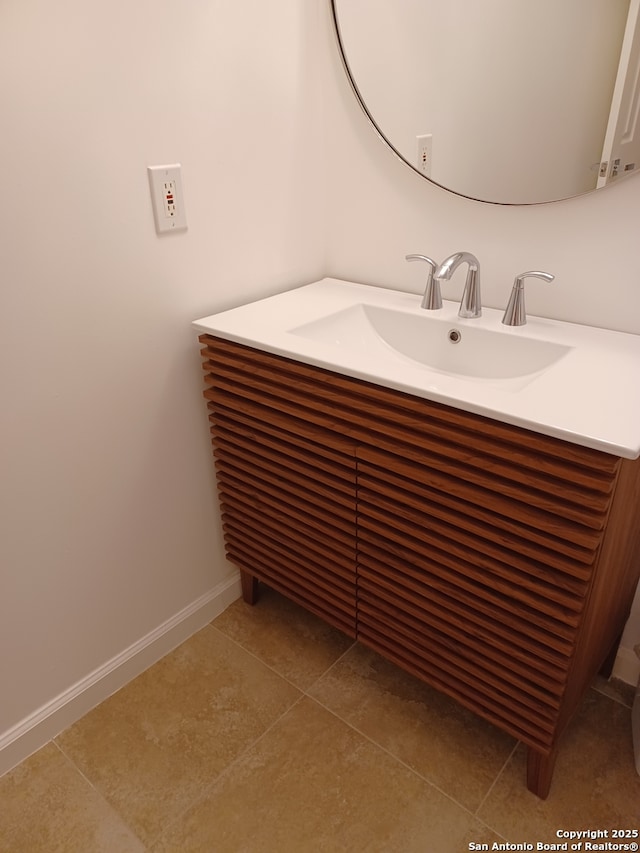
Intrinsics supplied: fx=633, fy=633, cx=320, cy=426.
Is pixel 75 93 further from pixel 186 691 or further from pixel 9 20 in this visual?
pixel 186 691

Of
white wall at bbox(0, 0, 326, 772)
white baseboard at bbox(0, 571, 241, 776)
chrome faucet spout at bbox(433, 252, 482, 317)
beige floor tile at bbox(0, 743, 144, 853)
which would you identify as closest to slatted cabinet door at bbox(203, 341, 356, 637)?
white wall at bbox(0, 0, 326, 772)

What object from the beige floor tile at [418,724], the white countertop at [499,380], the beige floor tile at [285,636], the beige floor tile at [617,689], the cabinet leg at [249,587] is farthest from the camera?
the cabinet leg at [249,587]

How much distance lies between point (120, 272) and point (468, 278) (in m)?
0.74

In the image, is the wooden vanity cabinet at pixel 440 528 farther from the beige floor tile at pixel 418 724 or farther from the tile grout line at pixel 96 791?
the tile grout line at pixel 96 791

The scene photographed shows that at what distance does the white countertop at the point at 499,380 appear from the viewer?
38.2 inches

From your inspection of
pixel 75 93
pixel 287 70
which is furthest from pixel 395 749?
pixel 287 70

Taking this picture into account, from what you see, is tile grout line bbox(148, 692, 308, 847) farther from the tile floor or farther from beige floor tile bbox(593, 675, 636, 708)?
beige floor tile bbox(593, 675, 636, 708)

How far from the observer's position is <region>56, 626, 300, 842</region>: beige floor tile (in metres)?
1.36

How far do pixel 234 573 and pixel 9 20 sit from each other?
1.38 m

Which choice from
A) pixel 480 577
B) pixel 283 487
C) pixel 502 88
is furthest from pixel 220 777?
pixel 502 88

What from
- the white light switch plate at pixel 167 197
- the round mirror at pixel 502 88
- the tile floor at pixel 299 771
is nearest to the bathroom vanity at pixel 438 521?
the tile floor at pixel 299 771

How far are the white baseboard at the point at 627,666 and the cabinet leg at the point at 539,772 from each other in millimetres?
363

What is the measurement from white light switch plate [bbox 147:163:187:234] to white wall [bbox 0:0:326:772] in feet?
0.07

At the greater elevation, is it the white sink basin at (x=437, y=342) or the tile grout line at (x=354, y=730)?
the white sink basin at (x=437, y=342)
